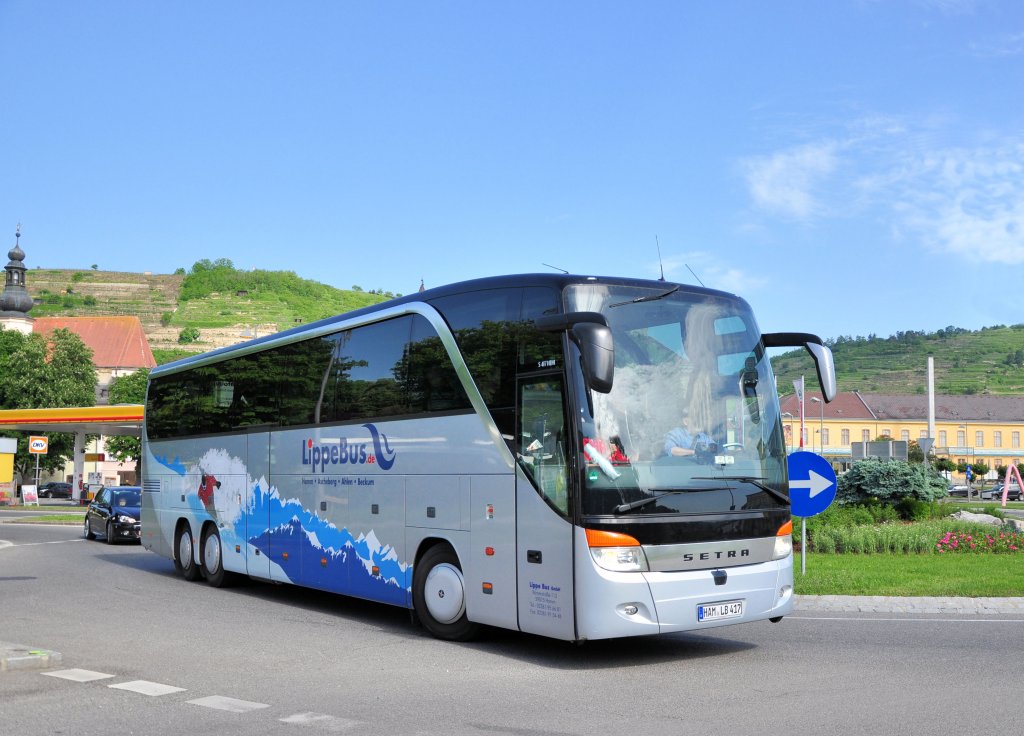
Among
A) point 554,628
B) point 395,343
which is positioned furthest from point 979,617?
point 395,343

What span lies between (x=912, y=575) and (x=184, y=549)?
38.2 feet

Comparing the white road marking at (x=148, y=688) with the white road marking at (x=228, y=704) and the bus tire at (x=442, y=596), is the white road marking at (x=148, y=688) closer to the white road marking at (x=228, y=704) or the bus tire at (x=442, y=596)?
the white road marking at (x=228, y=704)

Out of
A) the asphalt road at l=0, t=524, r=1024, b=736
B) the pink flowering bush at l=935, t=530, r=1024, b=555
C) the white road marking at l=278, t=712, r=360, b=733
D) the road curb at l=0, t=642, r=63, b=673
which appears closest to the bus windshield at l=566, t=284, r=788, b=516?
the asphalt road at l=0, t=524, r=1024, b=736

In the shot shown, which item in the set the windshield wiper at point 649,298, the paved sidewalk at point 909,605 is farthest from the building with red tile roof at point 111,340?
the windshield wiper at point 649,298

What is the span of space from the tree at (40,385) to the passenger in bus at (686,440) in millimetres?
78497

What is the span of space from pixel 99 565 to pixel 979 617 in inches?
611

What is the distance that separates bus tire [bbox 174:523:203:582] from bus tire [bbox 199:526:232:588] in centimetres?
42

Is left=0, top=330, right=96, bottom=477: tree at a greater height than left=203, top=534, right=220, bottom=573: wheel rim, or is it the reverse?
left=0, top=330, right=96, bottom=477: tree

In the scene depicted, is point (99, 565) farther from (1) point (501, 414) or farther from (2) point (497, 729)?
(2) point (497, 729)

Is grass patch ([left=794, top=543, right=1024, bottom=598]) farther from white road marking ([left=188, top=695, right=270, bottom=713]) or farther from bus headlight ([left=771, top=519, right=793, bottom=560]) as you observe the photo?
white road marking ([left=188, top=695, right=270, bottom=713])

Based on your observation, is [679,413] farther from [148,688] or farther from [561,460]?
[148,688]

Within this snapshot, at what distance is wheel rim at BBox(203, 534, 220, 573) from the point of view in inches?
649

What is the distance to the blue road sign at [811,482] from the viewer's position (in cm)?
1406

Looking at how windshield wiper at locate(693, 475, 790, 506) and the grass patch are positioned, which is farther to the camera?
the grass patch
